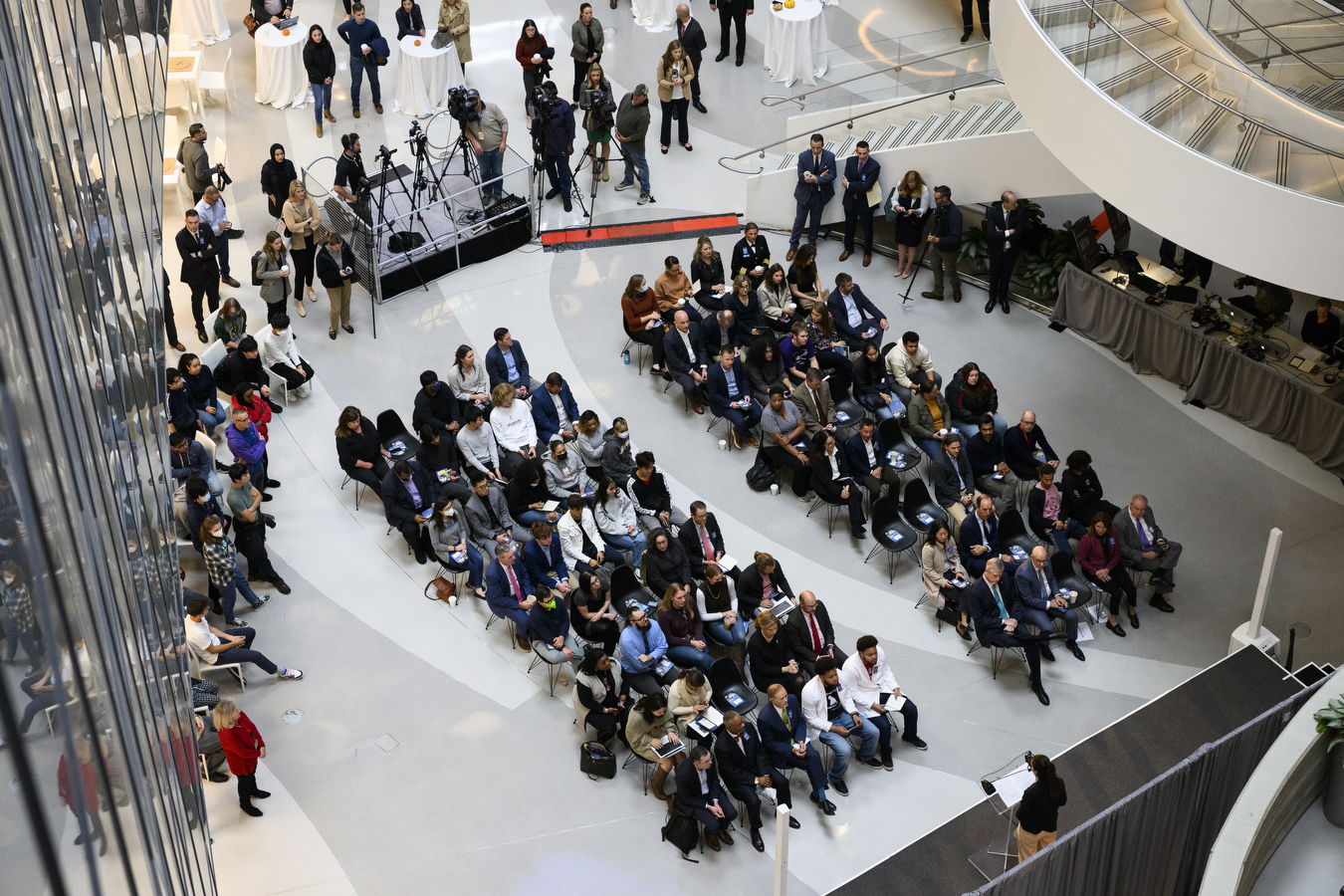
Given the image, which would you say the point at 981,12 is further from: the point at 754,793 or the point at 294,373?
the point at 754,793

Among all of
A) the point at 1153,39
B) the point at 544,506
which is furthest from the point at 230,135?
the point at 1153,39

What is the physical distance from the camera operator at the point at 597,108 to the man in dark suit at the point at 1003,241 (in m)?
4.70

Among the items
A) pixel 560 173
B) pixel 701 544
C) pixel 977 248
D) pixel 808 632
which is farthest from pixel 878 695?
pixel 560 173

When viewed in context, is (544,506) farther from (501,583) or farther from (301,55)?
(301,55)

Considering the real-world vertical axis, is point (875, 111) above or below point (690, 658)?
above

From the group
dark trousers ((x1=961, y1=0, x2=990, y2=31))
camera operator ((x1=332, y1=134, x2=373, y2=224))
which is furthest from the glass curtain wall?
dark trousers ((x1=961, y1=0, x2=990, y2=31))

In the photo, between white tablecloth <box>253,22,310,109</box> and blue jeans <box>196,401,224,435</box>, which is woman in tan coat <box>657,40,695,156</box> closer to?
white tablecloth <box>253,22,310,109</box>

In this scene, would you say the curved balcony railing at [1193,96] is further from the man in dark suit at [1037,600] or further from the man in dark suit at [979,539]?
the man in dark suit at [1037,600]

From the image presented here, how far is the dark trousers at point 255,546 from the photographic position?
12.0 meters

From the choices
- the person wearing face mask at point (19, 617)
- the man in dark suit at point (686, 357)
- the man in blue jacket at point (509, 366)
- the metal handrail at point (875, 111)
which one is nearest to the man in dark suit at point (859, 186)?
the metal handrail at point (875, 111)

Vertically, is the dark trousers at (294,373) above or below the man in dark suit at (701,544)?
above

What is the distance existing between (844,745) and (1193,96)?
6069mm

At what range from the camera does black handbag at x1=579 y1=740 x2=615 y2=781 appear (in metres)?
10.8

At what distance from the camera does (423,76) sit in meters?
18.3
